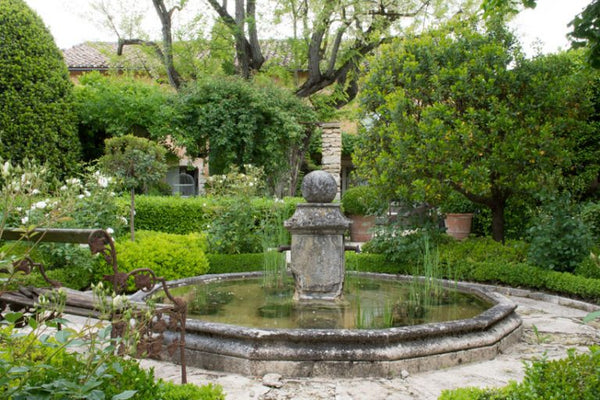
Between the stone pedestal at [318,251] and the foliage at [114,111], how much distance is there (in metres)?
9.15

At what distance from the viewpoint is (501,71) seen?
27.0ft

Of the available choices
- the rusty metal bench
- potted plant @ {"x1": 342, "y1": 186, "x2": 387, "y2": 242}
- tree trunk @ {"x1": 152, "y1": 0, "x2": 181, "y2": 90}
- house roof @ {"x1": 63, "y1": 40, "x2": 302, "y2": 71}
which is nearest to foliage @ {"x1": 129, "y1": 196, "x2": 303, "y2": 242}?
potted plant @ {"x1": 342, "y1": 186, "x2": 387, "y2": 242}

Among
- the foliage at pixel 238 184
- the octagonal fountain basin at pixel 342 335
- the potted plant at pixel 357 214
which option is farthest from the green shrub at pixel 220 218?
the potted plant at pixel 357 214

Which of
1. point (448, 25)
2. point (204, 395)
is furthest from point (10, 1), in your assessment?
point (204, 395)

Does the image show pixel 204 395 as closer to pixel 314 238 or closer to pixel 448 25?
pixel 314 238

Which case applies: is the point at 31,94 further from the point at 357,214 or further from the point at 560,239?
the point at 560,239

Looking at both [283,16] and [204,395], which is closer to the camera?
[204,395]

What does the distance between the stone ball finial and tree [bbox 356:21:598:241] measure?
10.3ft

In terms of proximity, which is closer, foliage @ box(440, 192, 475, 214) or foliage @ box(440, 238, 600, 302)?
foliage @ box(440, 238, 600, 302)

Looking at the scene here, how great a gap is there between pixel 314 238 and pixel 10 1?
1008 cm

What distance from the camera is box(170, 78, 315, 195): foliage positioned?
14008 millimetres

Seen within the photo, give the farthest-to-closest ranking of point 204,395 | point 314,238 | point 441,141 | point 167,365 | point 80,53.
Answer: point 80,53 < point 441,141 < point 314,238 < point 167,365 < point 204,395

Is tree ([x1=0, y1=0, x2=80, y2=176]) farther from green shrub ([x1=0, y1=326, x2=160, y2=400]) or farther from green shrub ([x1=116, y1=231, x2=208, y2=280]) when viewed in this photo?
green shrub ([x1=0, y1=326, x2=160, y2=400])

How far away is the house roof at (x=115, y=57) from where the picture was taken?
18.2m
